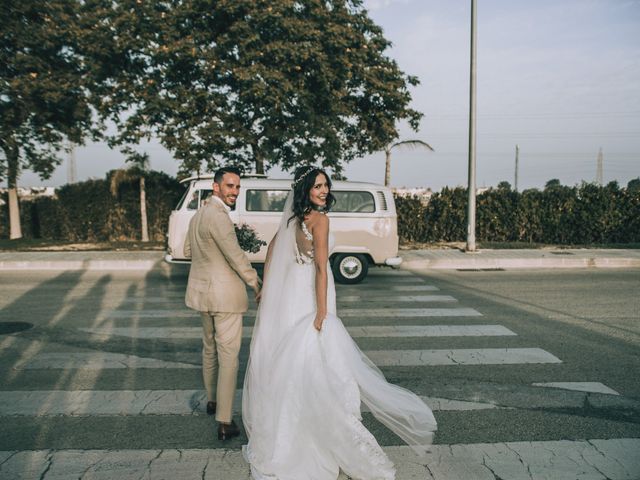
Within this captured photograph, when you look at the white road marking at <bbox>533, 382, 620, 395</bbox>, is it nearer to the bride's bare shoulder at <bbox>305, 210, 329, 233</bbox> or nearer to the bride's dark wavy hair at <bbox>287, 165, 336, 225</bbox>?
the bride's bare shoulder at <bbox>305, 210, 329, 233</bbox>

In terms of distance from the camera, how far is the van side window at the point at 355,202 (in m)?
11.6

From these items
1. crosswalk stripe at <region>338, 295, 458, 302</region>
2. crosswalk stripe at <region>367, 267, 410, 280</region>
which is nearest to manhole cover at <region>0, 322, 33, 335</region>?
crosswalk stripe at <region>338, 295, 458, 302</region>

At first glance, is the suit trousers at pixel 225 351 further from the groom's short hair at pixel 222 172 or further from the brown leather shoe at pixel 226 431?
the groom's short hair at pixel 222 172

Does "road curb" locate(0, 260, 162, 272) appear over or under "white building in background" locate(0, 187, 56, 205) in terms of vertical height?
under

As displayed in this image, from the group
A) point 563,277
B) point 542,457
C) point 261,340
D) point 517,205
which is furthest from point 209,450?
point 517,205

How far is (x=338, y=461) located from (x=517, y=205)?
18.5 meters

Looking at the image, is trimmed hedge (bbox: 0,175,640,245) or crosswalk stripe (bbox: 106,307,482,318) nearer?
crosswalk stripe (bbox: 106,307,482,318)

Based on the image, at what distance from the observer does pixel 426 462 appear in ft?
11.6

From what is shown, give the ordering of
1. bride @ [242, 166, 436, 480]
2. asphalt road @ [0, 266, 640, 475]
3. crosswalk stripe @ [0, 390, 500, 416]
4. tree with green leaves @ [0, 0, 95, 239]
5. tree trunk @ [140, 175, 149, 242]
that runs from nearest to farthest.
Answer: bride @ [242, 166, 436, 480] < asphalt road @ [0, 266, 640, 475] < crosswalk stripe @ [0, 390, 500, 416] < tree with green leaves @ [0, 0, 95, 239] < tree trunk @ [140, 175, 149, 242]

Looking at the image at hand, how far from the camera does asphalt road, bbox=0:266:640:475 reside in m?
4.06

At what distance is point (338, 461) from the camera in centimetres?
333

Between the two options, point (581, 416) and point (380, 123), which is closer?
point (581, 416)

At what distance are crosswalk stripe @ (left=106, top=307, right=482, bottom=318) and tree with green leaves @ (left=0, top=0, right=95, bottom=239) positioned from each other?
11.6 metres

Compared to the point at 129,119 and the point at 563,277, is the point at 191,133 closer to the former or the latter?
the point at 129,119
